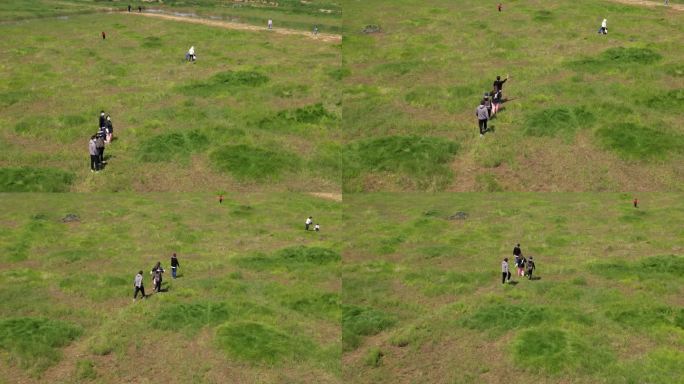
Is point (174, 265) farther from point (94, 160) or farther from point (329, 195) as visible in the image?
point (329, 195)

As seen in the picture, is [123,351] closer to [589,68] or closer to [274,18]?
[589,68]

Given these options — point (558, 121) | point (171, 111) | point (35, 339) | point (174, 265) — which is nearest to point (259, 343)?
point (174, 265)

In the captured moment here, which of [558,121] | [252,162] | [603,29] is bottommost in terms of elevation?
[252,162]

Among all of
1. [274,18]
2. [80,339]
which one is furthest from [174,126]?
[274,18]

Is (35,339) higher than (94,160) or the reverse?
the reverse

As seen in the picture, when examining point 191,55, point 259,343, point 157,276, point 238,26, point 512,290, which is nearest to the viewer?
point 259,343

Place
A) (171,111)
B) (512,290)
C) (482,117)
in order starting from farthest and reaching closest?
1. (171,111)
2. (482,117)
3. (512,290)

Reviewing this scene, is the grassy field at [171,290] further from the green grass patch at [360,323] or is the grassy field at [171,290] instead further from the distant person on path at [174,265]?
the green grass patch at [360,323]

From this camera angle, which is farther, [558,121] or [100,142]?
[558,121]
